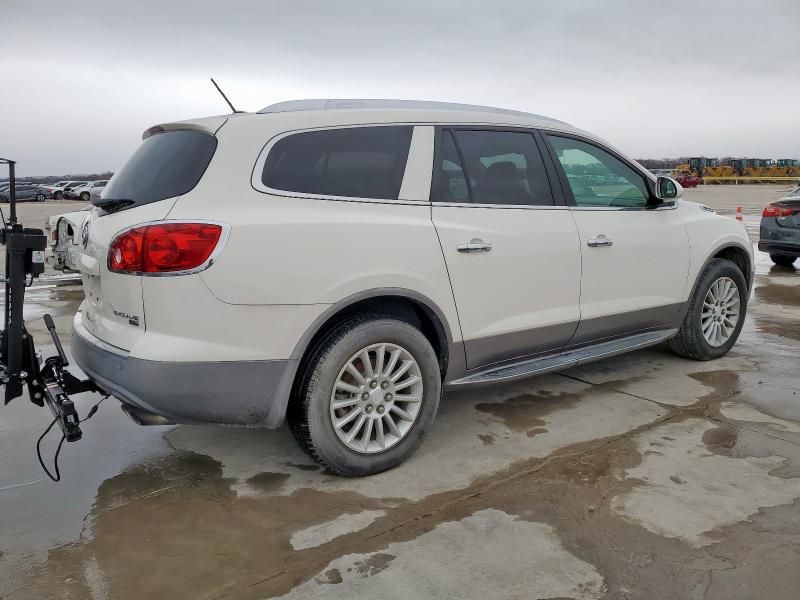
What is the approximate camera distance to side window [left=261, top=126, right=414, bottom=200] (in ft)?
10.4

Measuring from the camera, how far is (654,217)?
4.70 m

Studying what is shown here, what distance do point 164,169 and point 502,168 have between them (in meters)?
1.83

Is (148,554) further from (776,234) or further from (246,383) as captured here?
(776,234)

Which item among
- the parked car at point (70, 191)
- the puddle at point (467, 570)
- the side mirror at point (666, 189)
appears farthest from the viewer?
the parked car at point (70, 191)

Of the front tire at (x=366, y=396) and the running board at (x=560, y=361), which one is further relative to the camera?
the running board at (x=560, y=361)

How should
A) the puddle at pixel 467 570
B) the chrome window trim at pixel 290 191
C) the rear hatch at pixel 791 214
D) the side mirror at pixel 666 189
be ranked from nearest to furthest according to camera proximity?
the puddle at pixel 467 570, the chrome window trim at pixel 290 191, the side mirror at pixel 666 189, the rear hatch at pixel 791 214

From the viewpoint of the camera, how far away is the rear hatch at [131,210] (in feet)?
9.74

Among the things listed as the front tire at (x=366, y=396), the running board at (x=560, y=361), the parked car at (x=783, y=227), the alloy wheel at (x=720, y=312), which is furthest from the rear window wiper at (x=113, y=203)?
the parked car at (x=783, y=227)

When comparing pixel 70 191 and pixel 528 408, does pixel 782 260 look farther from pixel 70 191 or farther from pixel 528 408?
pixel 70 191

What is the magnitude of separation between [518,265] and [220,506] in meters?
1.96

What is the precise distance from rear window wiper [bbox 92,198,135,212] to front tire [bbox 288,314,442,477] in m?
1.10

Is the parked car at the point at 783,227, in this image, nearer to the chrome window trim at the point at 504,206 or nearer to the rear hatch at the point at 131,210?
the chrome window trim at the point at 504,206

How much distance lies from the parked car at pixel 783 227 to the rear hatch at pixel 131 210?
9.26 meters

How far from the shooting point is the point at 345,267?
315 cm
